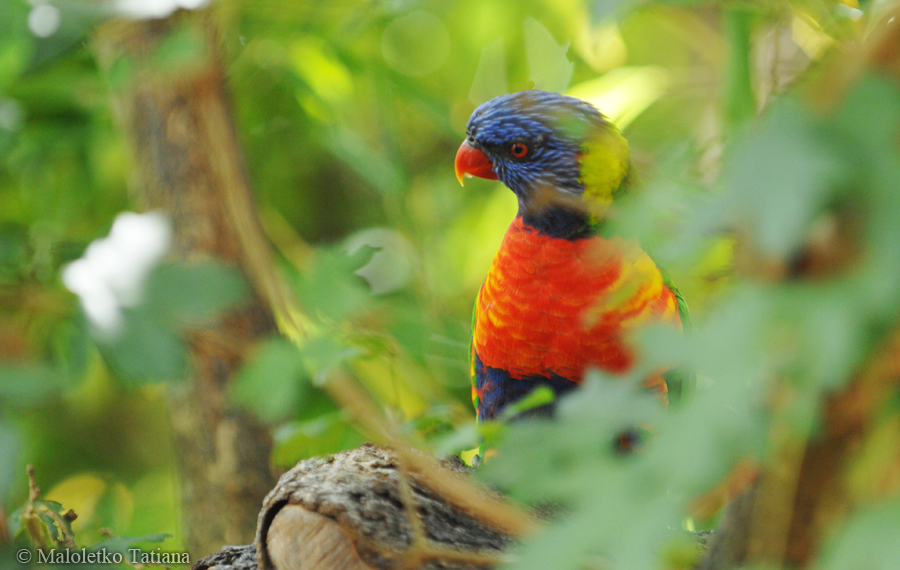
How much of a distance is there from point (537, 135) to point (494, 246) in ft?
2.79

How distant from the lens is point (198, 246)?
5.41 ft

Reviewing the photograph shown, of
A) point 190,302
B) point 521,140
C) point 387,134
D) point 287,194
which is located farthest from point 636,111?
point 287,194

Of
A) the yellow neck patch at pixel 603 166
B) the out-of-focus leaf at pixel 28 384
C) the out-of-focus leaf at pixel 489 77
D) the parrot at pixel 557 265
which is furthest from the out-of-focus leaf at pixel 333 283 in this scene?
the out-of-focus leaf at pixel 489 77

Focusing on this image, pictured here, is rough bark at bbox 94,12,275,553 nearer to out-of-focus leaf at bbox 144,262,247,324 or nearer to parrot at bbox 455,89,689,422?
parrot at bbox 455,89,689,422

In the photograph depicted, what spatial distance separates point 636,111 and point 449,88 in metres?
1.28

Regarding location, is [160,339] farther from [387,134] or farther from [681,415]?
[387,134]

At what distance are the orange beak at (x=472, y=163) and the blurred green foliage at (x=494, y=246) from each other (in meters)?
0.20

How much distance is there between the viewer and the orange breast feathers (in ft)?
3.70

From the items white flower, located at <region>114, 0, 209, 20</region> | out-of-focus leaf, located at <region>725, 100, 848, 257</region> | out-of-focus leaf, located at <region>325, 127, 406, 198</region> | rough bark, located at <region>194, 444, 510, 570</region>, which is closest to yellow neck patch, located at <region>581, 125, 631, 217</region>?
out-of-focus leaf, located at <region>325, 127, 406, 198</region>

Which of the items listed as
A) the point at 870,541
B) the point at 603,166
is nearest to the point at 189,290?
the point at 870,541

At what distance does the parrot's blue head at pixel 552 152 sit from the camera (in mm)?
1203

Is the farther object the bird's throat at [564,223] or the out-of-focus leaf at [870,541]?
the bird's throat at [564,223]

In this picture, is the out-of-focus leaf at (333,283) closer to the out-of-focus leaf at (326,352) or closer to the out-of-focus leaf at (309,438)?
the out-of-focus leaf at (326,352)

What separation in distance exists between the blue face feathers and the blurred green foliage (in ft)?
0.20
